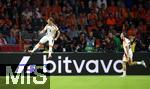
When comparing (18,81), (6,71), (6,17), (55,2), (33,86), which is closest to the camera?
(33,86)

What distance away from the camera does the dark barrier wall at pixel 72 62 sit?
21094 mm

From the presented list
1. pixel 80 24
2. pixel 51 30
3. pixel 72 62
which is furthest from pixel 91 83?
pixel 80 24

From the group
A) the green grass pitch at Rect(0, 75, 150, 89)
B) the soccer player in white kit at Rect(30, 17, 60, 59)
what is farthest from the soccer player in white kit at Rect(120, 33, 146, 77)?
the soccer player in white kit at Rect(30, 17, 60, 59)

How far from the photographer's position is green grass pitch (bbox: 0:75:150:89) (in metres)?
17.2

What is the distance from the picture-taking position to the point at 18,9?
24.7 meters

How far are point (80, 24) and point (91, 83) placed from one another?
663 centimetres

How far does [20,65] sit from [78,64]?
91.8 inches

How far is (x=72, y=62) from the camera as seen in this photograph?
21.6 m

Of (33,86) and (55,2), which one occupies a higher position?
(55,2)

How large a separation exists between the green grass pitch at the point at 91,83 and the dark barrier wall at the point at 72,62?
26.2 inches

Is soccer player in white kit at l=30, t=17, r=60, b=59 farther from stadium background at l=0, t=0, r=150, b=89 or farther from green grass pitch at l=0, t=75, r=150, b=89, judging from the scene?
green grass pitch at l=0, t=75, r=150, b=89

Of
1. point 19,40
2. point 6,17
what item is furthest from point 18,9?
point 19,40

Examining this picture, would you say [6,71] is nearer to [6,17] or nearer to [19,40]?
[19,40]

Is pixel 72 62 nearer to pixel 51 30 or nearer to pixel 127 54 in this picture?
pixel 51 30
